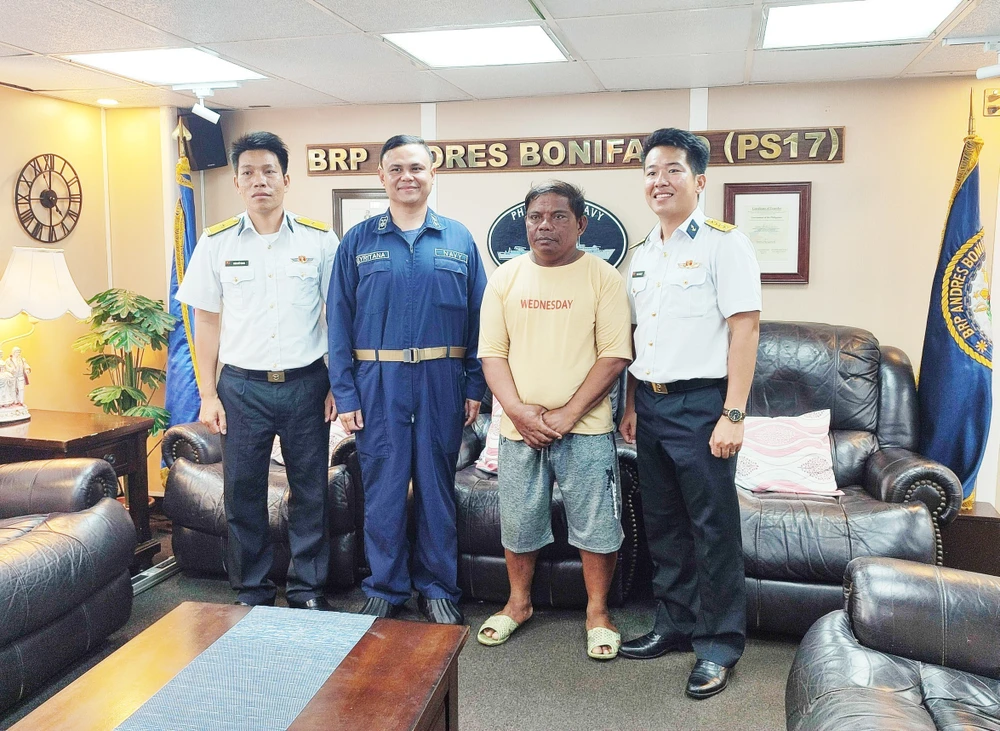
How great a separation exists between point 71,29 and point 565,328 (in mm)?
2045

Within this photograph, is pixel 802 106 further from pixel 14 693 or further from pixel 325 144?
pixel 14 693

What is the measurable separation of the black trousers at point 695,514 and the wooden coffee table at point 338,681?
2.82ft

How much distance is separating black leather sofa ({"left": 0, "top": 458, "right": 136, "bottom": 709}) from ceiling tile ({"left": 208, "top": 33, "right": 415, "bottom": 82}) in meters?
1.65

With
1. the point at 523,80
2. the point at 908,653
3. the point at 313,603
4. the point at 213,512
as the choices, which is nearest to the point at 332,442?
the point at 213,512

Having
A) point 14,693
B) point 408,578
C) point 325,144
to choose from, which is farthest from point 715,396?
point 325,144

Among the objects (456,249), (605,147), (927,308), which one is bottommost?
(927,308)

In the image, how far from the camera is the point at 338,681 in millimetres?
1594

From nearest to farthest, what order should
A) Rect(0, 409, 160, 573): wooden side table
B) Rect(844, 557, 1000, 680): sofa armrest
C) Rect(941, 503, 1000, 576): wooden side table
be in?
Rect(844, 557, 1000, 680): sofa armrest, Rect(941, 503, 1000, 576): wooden side table, Rect(0, 409, 160, 573): wooden side table

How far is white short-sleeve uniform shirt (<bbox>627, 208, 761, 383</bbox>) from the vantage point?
2.23 metres

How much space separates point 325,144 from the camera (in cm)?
425

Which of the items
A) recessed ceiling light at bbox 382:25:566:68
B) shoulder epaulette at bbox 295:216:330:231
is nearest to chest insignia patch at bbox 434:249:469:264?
shoulder epaulette at bbox 295:216:330:231

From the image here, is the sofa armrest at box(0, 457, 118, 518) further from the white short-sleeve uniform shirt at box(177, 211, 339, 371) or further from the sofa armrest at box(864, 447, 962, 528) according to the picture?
the sofa armrest at box(864, 447, 962, 528)

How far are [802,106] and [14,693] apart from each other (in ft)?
12.3

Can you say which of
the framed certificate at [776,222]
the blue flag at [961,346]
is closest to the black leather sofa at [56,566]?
the framed certificate at [776,222]
